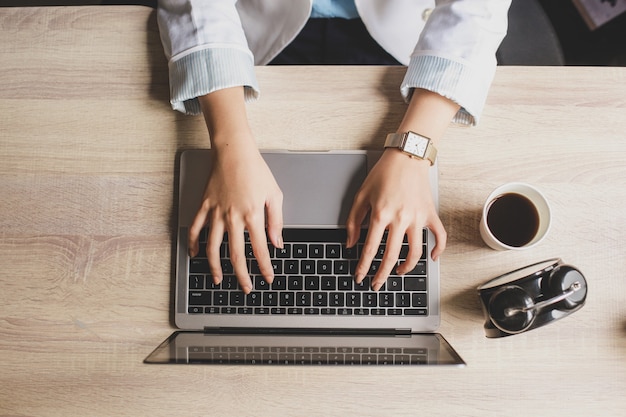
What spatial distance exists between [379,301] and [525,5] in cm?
71

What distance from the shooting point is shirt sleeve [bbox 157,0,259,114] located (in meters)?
0.79

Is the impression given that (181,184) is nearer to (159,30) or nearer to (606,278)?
(159,30)

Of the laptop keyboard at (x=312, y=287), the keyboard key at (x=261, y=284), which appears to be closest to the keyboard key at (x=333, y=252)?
the laptop keyboard at (x=312, y=287)

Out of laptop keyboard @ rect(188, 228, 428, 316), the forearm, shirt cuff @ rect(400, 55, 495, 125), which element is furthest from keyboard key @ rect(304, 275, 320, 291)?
shirt cuff @ rect(400, 55, 495, 125)

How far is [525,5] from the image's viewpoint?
3.42 feet

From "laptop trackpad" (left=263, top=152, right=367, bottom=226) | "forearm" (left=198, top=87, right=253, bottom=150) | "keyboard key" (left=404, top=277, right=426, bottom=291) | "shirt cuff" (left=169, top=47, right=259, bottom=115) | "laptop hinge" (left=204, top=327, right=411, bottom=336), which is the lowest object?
"laptop hinge" (left=204, top=327, right=411, bottom=336)

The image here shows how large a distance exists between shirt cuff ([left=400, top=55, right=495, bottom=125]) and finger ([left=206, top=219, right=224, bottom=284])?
0.36 meters

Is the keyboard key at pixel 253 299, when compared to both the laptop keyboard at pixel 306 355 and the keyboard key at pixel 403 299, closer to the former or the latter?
the laptop keyboard at pixel 306 355

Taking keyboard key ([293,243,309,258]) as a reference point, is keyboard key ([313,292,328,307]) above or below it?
below

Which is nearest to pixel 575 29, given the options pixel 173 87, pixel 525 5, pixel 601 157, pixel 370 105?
pixel 525 5

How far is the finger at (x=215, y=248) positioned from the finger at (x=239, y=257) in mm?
16

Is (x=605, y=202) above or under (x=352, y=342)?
above

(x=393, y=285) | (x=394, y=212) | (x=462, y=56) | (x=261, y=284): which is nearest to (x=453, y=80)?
(x=462, y=56)

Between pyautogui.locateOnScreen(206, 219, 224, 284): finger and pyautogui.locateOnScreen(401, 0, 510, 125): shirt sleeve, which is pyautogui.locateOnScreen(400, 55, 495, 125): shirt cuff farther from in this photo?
pyautogui.locateOnScreen(206, 219, 224, 284): finger
